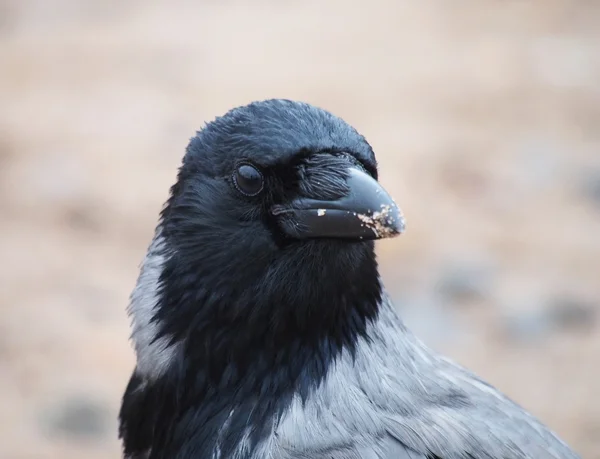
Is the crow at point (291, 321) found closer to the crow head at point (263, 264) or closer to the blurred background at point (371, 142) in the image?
the crow head at point (263, 264)

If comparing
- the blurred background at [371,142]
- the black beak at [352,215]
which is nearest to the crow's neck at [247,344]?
the black beak at [352,215]

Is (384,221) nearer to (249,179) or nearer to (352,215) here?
(352,215)

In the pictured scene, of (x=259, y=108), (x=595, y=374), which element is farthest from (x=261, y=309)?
(x=595, y=374)

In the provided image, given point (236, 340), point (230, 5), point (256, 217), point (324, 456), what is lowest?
point (324, 456)

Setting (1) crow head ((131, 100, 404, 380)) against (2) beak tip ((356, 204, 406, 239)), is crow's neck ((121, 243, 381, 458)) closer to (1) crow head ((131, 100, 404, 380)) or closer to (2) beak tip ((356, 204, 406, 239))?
(1) crow head ((131, 100, 404, 380))

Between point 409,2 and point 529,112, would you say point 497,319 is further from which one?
point 409,2

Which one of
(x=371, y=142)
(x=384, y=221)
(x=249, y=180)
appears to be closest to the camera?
(x=384, y=221)

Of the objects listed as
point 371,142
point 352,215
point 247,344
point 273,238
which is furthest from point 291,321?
point 371,142
